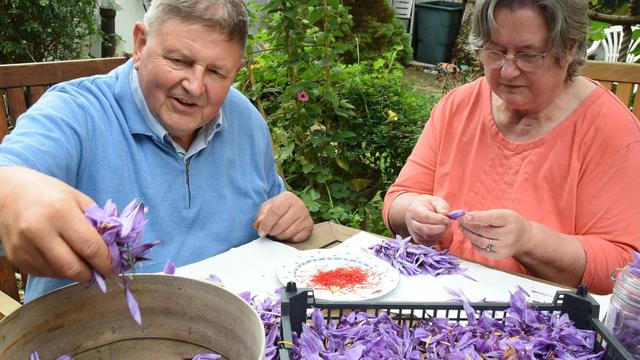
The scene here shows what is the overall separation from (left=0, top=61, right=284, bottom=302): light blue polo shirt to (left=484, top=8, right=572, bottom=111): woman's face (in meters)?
0.91

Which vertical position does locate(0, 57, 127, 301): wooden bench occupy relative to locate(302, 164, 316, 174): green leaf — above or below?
above

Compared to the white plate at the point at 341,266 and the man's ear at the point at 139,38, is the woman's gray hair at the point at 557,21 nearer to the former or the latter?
the white plate at the point at 341,266

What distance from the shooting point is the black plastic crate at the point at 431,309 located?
99 cm

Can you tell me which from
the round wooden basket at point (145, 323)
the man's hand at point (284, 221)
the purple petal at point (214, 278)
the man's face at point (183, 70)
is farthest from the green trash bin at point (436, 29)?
the round wooden basket at point (145, 323)

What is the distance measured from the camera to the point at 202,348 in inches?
35.7

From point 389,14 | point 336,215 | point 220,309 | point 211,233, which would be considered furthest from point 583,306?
point 389,14

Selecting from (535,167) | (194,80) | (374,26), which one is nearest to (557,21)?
(535,167)

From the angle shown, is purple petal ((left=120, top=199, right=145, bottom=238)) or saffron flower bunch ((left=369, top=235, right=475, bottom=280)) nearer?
purple petal ((left=120, top=199, right=145, bottom=238))

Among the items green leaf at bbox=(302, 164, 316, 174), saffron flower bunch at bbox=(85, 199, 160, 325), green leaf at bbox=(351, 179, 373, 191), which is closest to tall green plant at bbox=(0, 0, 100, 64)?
green leaf at bbox=(302, 164, 316, 174)

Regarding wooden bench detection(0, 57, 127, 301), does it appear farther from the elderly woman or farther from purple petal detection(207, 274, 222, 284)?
the elderly woman

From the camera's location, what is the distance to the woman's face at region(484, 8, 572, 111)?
182cm

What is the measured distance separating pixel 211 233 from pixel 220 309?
0.93 metres

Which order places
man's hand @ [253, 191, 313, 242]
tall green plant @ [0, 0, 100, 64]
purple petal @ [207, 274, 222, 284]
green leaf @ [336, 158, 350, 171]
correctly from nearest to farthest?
purple petal @ [207, 274, 222, 284] → man's hand @ [253, 191, 313, 242] → green leaf @ [336, 158, 350, 171] → tall green plant @ [0, 0, 100, 64]

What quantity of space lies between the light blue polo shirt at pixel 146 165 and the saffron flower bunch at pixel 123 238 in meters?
0.65
